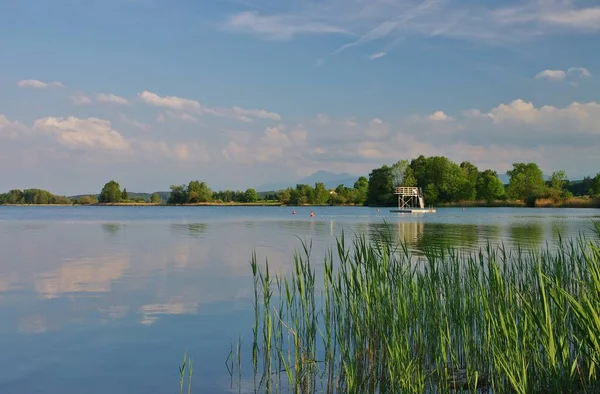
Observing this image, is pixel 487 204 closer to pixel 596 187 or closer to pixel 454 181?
pixel 454 181

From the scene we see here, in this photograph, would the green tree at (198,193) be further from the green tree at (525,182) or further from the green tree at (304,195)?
the green tree at (525,182)

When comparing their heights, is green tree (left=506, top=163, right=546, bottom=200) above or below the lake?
above

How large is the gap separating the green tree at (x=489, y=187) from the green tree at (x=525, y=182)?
6.66 feet

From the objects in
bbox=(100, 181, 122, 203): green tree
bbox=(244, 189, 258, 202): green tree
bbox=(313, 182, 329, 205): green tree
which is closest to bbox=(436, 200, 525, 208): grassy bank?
bbox=(313, 182, 329, 205): green tree

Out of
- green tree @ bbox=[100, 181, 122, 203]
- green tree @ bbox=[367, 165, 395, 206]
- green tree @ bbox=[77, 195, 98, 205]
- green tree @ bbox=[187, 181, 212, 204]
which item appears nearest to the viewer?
green tree @ bbox=[367, 165, 395, 206]

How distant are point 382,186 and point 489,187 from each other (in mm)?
23206

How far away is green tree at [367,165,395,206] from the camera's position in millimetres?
125125

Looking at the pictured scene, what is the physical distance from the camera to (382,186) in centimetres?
12762

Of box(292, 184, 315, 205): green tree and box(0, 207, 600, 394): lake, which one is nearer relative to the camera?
box(0, 207, 600, 394): lake

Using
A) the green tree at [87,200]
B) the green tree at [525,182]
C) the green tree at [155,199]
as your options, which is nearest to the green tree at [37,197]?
the green tree at [87,200]

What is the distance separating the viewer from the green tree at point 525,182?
10669cm

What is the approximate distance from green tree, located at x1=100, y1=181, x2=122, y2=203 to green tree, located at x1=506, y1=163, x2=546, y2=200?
122 meters

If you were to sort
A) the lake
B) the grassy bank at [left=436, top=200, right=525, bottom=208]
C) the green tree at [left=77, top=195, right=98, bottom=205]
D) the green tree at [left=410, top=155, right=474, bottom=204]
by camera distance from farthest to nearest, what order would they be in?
1. the green tree at [left=77, top=195, right=98, bottom=205]
2. the green tree at [left=410, top=155, right=474, bottom=204]
3. the grassy bank at [left=436, top=200, right=525, bottom=208]
4. the lake

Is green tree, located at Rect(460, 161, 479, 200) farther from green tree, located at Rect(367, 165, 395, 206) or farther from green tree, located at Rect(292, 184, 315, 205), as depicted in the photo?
green tree, located at Rect(292, 184, 315, 205)
